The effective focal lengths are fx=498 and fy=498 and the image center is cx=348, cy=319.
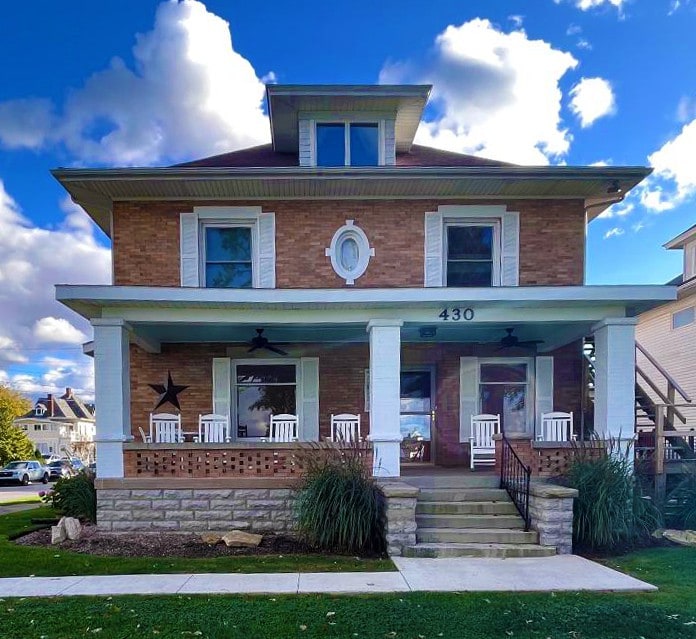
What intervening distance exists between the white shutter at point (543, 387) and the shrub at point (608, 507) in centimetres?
268

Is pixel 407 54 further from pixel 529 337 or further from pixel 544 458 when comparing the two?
pixel 544 458

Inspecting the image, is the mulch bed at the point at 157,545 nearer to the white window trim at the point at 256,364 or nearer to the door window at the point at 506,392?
the white window trim at the point at 256,364

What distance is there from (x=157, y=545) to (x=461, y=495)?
4.57 metres

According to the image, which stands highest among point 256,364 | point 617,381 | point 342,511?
point 256,364

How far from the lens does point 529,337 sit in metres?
10.1

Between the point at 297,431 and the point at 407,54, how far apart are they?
900 cm

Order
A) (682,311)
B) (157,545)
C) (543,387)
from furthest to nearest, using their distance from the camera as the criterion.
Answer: (682,311)
(543,387)
(157,545)

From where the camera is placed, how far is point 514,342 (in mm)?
9844

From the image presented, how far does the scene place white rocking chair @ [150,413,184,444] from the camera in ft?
28.8

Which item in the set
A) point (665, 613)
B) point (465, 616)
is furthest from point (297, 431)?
point (665, 613)

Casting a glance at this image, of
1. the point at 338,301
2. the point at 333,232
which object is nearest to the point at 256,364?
the point at 333,232

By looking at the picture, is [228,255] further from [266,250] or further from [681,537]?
[681,537]

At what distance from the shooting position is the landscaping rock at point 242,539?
23.0 feet

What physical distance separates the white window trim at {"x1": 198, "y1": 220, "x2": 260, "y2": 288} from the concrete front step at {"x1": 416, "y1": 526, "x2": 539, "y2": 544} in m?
5.47
